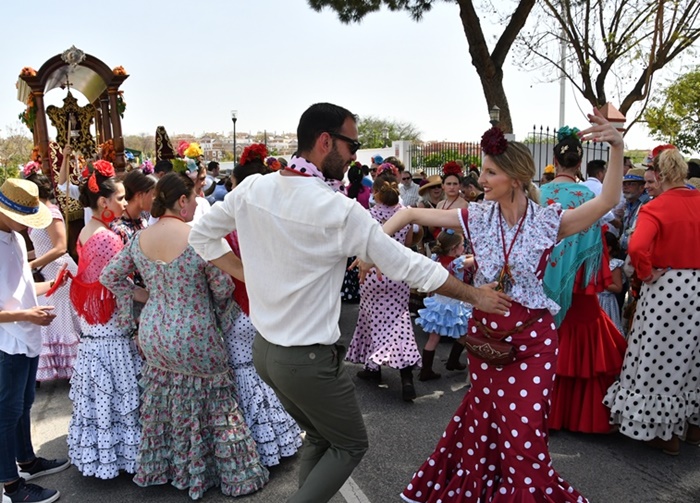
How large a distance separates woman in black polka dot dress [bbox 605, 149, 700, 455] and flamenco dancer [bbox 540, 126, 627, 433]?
0.59ft

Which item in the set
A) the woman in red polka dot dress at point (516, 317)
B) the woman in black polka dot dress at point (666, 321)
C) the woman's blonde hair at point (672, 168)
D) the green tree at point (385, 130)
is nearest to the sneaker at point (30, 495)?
the woman in red polka dot dress at point (516, 317)

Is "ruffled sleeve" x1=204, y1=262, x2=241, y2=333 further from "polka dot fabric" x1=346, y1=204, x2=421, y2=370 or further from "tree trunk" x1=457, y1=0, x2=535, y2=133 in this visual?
"tree trunk" x1=457, y1=0, x2=535, y2=133

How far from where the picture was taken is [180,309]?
3305 mm

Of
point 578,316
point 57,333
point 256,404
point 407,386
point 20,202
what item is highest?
point 20,202

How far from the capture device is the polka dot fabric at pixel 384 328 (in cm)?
485

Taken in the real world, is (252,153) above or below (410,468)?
above

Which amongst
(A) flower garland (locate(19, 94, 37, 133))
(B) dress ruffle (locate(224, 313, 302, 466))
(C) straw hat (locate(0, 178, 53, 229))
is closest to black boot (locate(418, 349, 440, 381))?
(B) dress ruffle (locate(224, 313, 302, 466))

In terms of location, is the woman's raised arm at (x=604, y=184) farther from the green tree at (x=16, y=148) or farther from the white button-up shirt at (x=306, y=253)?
the green tree at (x=16, y=148)

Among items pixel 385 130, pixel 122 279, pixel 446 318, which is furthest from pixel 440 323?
pixel 385 130

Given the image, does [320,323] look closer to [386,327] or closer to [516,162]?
[516,162]

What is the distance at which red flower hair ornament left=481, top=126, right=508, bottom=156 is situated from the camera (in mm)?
2766

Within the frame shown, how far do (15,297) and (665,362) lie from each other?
4.03m

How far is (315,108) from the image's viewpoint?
2.42 meters

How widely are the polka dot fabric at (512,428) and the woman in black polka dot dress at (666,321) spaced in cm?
124
